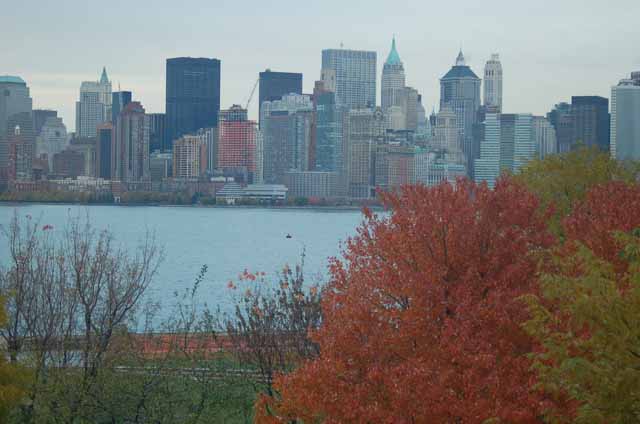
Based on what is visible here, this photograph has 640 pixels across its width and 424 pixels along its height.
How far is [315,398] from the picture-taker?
1561 cm

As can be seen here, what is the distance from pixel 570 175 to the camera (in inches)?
1252

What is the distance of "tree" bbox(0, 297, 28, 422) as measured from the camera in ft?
50.3

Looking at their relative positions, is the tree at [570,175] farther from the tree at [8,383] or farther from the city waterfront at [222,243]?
the tree at [8,383]

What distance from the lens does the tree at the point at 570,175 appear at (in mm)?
30750

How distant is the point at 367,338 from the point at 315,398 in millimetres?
1135

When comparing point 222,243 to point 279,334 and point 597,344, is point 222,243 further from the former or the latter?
point 597,344

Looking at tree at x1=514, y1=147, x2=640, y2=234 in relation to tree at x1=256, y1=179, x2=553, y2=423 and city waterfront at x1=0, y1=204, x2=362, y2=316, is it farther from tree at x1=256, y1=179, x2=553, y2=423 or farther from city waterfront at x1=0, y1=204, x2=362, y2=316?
tree at x1=256, y1=179, x2=553, y2=423

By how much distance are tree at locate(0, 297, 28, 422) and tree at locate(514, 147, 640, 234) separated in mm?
16552

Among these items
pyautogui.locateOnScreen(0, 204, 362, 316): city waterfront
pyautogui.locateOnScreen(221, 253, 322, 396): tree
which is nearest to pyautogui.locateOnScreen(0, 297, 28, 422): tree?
pyautogui.locateOnScreen(221, 253, 322, 396): tree

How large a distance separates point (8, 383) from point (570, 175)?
19.6 m

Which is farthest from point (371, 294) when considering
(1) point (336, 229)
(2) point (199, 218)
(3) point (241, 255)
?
(2) point (199, 218)

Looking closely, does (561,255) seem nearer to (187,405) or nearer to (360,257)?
(360,257)

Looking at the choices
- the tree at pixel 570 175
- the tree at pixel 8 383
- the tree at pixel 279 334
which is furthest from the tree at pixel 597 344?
the tree at pixel 570 175

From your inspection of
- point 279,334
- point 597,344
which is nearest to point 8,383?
point 279,334
